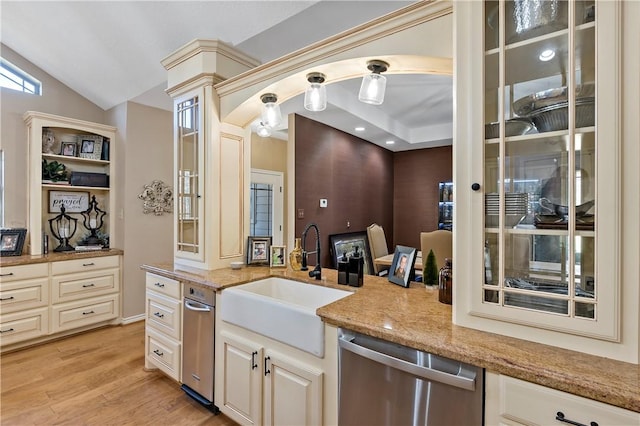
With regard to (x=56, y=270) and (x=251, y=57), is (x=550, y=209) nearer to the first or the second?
(x=251, y=57)

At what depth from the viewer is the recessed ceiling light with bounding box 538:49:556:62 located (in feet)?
3.79

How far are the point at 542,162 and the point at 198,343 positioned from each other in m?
2.15

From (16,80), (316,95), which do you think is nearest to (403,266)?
(316,95)

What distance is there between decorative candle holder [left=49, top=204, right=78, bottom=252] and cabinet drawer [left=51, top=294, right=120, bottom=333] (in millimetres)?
690

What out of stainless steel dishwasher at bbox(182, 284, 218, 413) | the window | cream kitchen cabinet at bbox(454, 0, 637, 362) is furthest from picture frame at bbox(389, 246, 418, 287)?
the window

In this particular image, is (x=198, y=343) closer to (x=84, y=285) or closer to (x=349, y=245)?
Result: (x=84, y=285)

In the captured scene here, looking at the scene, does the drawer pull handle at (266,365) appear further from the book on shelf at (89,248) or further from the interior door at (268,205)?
the interior door at (268,205)

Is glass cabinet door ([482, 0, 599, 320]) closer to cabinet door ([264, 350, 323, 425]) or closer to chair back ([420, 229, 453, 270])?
cabinet door ([264, 350, 323, 425])

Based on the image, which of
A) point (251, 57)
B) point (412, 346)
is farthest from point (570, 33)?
point (251, 57)

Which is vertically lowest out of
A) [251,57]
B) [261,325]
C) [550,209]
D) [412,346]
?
[261,325]

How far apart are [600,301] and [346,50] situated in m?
1.57

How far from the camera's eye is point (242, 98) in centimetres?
232

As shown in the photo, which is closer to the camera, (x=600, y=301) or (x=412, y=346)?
(x=600, y=301)

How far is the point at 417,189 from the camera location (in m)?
5.88
